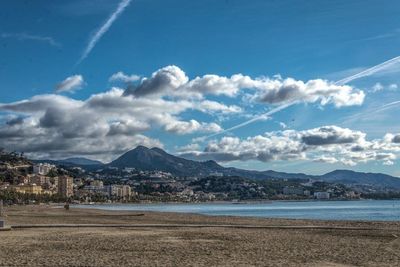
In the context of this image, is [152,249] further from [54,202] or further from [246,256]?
[54,202]

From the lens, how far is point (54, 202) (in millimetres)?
184500

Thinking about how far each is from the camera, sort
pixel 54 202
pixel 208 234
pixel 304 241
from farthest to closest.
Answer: pixel 54 202
pixel 208 234
pixel 304 241

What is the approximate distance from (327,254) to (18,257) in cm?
1031

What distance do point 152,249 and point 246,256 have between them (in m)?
3.78

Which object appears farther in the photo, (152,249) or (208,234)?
(208,234)

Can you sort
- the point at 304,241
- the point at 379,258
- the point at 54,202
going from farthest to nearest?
1. the point at 54,202
2. the point at 304,241
3. the point at 379,258

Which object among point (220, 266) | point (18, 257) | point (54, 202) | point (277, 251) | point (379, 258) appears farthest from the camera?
point (54, 202)

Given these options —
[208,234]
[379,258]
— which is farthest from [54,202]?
[379,258]

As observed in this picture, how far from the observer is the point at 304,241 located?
25031 mm

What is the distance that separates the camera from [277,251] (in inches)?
798

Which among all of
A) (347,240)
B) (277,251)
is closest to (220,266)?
(277,251)

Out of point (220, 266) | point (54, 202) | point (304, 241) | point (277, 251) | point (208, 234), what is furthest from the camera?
point (54, 202)

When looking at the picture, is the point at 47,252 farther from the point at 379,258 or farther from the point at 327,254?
the point at 379,258

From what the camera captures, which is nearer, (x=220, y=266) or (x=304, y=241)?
(x=220, y=266)
